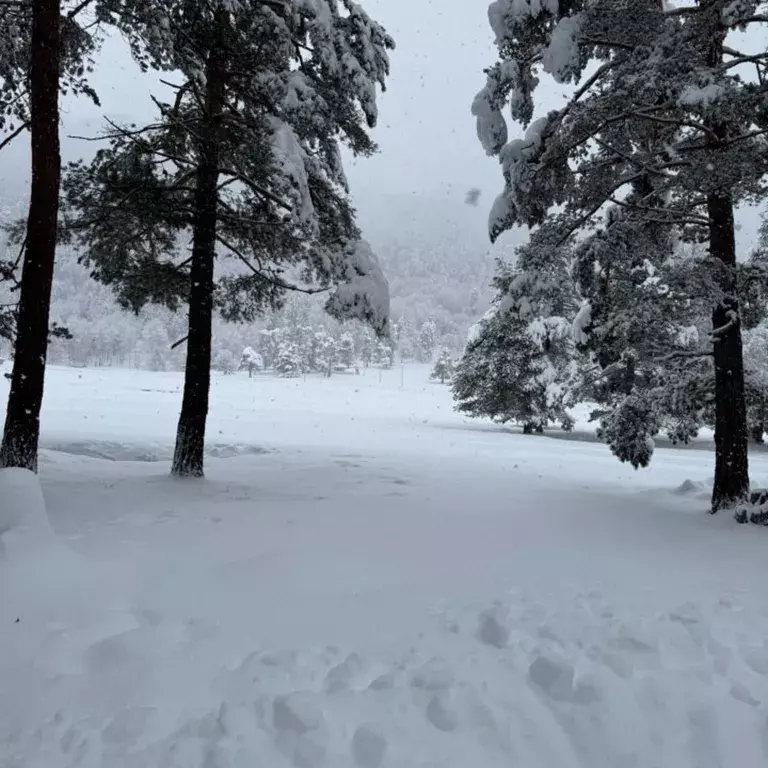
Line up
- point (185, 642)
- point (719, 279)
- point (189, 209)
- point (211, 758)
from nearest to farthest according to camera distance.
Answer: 1. point (211, 758)
2. point (185, 642)
3. point (719, 279)
4. point (189, 209)

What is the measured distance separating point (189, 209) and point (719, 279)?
766cm

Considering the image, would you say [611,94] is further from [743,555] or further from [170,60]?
[170,60]

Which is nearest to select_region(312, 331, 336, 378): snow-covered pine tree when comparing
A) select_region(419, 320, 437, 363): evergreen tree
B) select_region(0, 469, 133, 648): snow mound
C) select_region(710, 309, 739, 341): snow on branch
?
select_region(419, 320, 437, 363): evergreen tree

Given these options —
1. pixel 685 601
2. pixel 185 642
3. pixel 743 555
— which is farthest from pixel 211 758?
pixel 743 555

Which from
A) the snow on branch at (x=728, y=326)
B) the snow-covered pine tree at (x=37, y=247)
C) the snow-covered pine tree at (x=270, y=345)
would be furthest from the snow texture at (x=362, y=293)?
the snow-covered pine tree at (x=270, y=345)

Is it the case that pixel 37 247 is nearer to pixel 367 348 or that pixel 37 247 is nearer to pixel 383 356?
pixel 367 348

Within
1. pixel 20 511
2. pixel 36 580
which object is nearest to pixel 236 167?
pixel 20 511

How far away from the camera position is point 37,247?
599 cm

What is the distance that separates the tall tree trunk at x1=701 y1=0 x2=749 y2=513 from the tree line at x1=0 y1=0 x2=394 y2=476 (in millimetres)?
4873

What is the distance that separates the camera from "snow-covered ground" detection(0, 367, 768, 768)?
2836mm

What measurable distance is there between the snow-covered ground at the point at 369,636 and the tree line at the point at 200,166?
2.67 m

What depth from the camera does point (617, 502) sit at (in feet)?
28.3

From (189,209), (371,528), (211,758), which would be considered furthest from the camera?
(189,209)

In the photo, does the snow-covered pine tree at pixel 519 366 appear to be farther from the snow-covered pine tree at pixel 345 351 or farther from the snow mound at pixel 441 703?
the snow-covered pine tree at pixel 345 351
